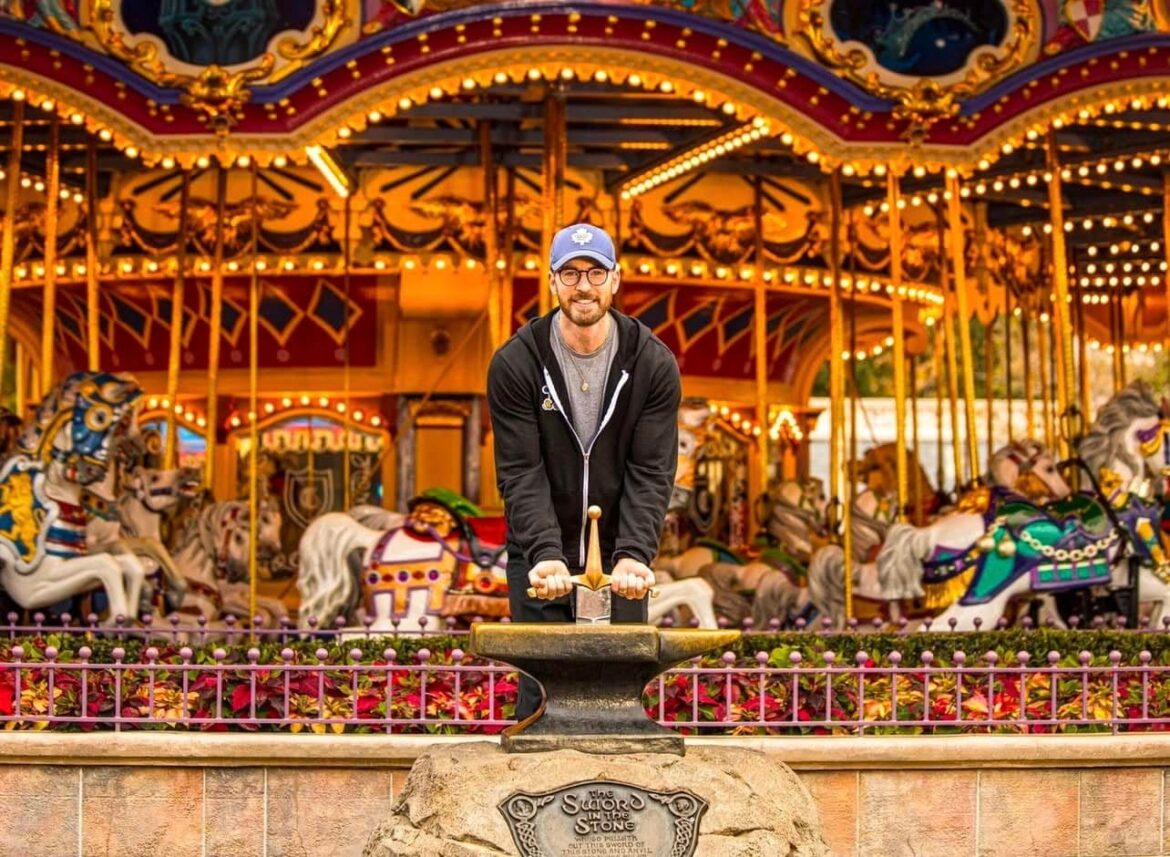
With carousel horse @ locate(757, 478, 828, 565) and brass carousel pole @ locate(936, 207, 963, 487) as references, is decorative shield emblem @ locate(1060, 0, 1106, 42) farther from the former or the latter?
carousel horse @ locate(757, 478, 828, 565)

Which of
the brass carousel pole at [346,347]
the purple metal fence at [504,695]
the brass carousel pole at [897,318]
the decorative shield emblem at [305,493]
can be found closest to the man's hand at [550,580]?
the purple metal fence at [504,695]

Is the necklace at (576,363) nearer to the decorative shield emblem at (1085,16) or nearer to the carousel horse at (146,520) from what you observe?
the carousel horse at (146,520)

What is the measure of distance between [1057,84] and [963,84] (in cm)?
65

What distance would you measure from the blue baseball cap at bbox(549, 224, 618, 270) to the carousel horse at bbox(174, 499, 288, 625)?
9852 mm

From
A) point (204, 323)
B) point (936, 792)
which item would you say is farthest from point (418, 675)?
point (204, 323)

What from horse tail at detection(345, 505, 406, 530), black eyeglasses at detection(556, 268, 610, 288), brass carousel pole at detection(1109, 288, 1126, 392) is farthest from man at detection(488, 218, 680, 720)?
brass carousel pole at detection(1109, 288, 1126, 392)

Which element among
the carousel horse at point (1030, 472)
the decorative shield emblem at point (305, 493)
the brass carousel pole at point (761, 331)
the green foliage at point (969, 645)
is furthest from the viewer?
the decorative shield emblem at point (305, 493)

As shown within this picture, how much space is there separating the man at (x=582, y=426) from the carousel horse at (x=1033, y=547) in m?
8.51

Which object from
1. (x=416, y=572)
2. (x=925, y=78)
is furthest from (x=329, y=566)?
(x=925, y=78)

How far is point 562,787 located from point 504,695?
15.7 ft

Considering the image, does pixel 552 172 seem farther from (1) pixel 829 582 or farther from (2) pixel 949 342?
(2) pixel 949 342

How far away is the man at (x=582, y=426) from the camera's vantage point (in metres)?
6.20

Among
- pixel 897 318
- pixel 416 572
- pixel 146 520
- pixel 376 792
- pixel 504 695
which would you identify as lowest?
pixel 376 792

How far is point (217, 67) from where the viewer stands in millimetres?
14117
